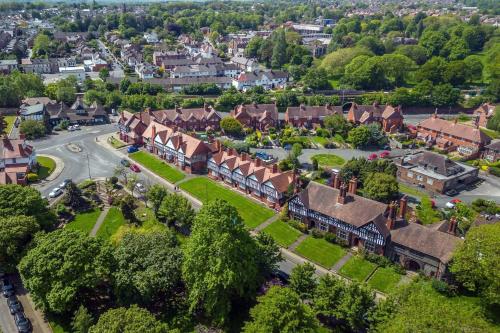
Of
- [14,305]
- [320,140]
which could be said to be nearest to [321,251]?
[14,305]

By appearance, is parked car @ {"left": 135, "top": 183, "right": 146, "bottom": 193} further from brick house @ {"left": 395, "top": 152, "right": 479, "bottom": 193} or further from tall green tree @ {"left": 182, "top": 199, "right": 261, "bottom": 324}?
brick house @ {"left": 395, "top": 152, "right": 479, "bottom": 193}

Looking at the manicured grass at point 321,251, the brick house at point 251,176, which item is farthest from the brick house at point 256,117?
the manicured grass at point 321,251

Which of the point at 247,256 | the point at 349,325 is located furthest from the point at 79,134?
the point at 349,325

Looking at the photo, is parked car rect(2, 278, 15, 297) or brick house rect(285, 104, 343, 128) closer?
parked car rect(2, 278, 15, 297)

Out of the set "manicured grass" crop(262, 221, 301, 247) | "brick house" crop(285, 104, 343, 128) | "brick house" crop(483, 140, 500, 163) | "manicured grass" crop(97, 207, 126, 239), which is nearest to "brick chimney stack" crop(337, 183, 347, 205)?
"manicured grass" crop(262, 221, 301, 247)

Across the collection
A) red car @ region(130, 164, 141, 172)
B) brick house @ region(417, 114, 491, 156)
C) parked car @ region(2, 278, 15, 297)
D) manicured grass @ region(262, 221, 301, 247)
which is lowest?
parked car @ region(2, 278, 15, 297)

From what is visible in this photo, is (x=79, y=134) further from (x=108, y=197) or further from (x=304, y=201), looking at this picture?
(x=304, y=201)

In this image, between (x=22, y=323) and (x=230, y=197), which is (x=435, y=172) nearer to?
(x=230, y=197)
